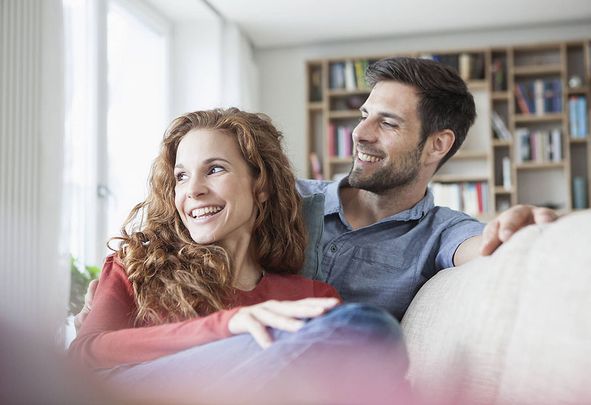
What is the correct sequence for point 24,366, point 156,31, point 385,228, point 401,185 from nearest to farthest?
point 24,366 → point 385,228 → point 401,185 → point 156,31

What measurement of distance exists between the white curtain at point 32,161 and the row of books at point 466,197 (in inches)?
129

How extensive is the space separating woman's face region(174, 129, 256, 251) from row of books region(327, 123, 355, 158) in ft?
14.2

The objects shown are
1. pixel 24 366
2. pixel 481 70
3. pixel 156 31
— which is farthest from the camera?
pixel 481 70

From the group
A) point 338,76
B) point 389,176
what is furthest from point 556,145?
point 389,176

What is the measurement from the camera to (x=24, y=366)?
813 millimetres

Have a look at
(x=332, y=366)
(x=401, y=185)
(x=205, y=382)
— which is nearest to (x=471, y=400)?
(x=332, y=366)

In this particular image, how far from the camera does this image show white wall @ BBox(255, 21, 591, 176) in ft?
18.4

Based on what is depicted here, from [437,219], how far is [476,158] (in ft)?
13.0

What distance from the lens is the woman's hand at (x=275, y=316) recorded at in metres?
0.89

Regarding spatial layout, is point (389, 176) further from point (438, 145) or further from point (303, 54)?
point (303, 54)

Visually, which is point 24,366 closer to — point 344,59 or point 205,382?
point 205,382

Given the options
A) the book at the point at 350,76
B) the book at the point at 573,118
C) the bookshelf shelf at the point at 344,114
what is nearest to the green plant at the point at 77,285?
Result: the bookshelf shelf at the point at 344,114

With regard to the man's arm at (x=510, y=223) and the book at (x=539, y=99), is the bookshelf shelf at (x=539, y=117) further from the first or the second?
the man's arm at (x=510, y=223)

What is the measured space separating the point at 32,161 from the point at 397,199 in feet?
5.52
